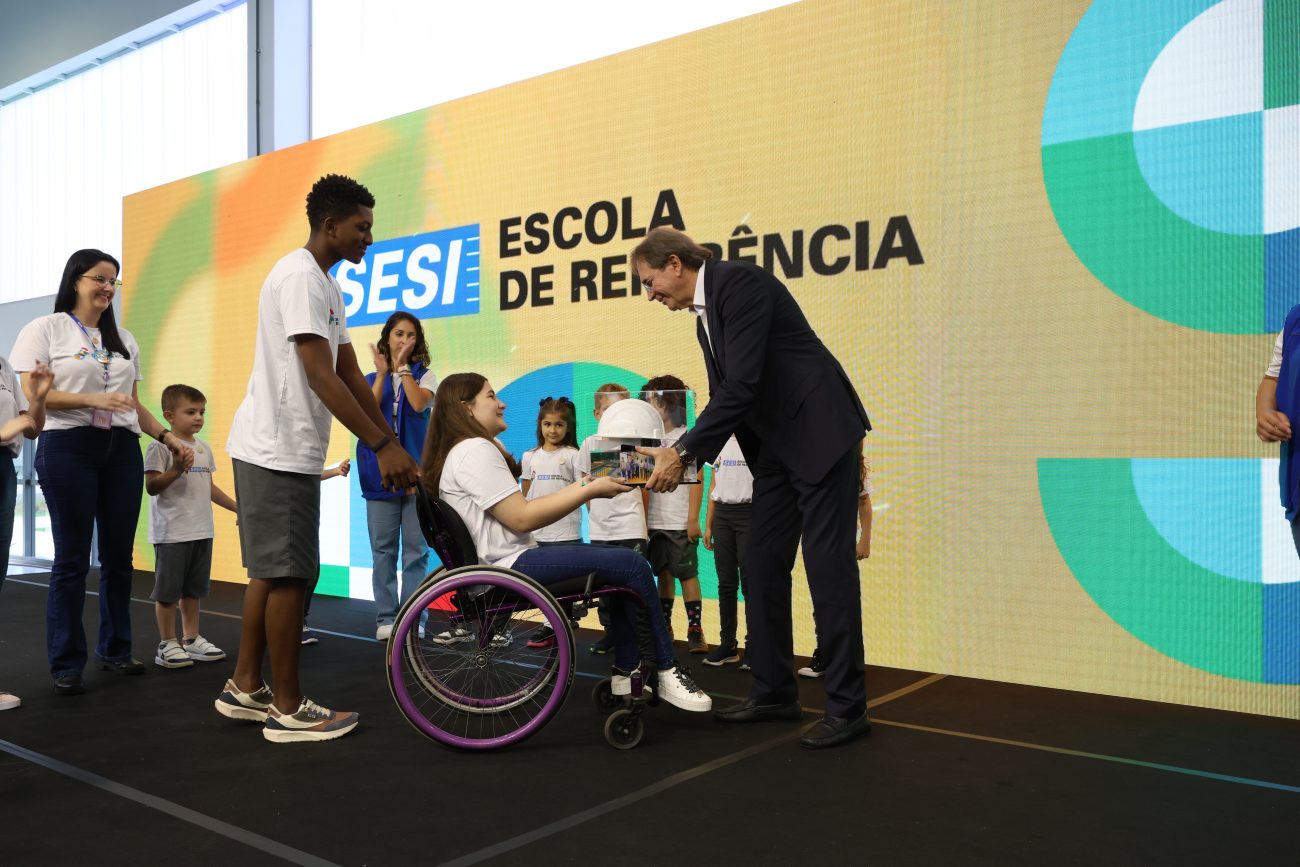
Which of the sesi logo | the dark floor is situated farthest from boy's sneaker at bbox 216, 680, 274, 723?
the sesi logo

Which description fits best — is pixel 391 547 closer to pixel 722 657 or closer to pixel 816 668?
pixel 722 657

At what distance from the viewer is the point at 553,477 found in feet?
13.1

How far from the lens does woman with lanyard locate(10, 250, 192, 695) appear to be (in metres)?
3.22

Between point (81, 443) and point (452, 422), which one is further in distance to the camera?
point (81, 443)

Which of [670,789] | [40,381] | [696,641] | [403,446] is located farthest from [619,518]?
[40,381]

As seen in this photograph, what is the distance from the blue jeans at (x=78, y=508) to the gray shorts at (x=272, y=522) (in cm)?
92

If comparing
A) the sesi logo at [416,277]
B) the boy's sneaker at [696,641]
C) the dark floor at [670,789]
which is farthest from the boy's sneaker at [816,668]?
the sesi logo at [416,277]

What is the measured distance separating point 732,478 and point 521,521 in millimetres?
1248

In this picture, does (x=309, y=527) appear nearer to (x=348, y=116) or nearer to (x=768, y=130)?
(x=768, y=130)

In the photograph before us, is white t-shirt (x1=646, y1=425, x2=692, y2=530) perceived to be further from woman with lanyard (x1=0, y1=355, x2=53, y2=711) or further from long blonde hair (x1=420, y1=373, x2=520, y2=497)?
woman with lanyard (x1=0, y1=355, x2=53, y2=711)

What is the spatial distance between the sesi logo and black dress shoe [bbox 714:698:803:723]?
9.80ft

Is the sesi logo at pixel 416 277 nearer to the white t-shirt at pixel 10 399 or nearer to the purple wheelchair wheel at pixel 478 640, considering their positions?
the white t-shirt at pixel 10 399

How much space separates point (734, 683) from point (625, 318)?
6.06 ft

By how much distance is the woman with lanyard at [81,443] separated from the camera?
10.6 ft
